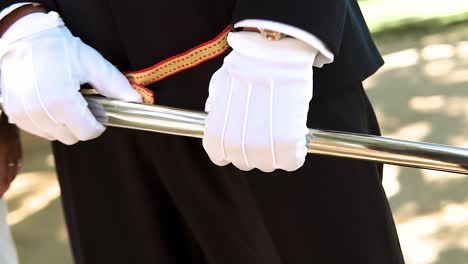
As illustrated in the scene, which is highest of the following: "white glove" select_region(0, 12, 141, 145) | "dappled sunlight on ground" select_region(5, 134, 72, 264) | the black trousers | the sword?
"white glove" select_region(0, 12, 141, 145)

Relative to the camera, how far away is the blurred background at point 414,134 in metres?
1.54

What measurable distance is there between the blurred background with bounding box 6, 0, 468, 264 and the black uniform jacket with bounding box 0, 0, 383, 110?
80 cm

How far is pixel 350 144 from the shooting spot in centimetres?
70

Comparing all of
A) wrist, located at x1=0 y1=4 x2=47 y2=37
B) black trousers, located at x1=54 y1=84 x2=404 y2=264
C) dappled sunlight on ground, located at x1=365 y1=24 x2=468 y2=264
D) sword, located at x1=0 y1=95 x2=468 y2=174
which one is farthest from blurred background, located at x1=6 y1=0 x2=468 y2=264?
wrist, located at x1=0 y1=4 x2=47 y2=37

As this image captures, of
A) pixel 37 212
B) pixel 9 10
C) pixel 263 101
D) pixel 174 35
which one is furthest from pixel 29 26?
pixel 37 212

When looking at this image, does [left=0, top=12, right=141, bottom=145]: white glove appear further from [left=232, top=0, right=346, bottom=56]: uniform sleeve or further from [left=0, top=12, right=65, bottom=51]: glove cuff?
[left=232, top=0, right=346, bottom=56]: uniform sleeve

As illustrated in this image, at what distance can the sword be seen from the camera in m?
0.69

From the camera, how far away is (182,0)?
0.72 metres

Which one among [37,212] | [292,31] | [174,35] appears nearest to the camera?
[292,31]

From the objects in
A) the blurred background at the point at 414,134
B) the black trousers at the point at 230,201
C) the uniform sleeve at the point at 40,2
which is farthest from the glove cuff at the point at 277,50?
the blurred background at the point at 414,134

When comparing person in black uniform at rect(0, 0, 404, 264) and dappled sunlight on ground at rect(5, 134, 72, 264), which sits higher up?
person in black uniform at rect(0, 0, 404, 264)

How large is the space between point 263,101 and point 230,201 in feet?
0.67

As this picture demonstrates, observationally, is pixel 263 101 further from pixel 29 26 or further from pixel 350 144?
pixel 29 26

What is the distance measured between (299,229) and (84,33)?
0.32 metres
